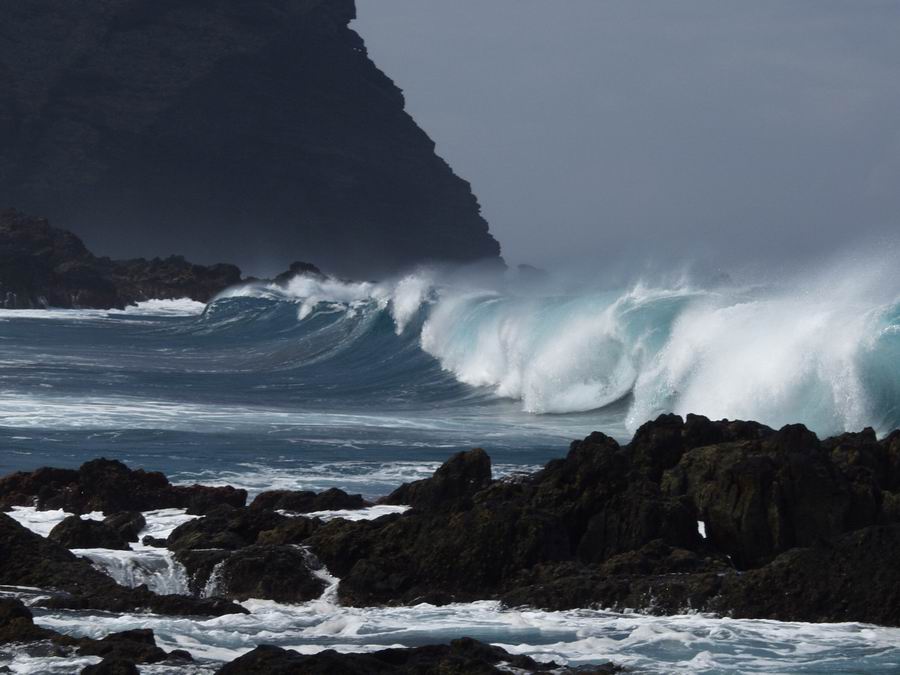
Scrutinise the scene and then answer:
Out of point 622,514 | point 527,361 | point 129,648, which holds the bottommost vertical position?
point 129,648

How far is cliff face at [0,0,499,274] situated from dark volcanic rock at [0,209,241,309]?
957 inches

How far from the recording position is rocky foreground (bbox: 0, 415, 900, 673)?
8961mm

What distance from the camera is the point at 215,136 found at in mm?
108625

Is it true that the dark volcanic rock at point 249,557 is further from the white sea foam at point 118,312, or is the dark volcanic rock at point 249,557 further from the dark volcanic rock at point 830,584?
the white sea foam at point 118,312

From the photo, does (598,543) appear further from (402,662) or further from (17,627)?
(17,627)

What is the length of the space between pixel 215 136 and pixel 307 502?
98.7 metres

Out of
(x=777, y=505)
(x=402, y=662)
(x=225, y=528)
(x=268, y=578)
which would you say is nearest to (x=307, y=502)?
(x=225, y=528)

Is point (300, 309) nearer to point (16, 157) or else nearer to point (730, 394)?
point (730, 394)

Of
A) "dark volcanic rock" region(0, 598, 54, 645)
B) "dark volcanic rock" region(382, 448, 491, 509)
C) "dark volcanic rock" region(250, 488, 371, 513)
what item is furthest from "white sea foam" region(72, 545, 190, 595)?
"dark volcanic rock" region(382, 448, 491, 509)

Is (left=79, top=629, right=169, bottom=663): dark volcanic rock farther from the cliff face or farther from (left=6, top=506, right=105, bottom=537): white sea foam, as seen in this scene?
the cliff face

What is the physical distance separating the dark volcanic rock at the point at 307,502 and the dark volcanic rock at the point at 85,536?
1.57 meters

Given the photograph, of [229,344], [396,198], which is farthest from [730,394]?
[396,198]

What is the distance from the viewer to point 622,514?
34.3ft

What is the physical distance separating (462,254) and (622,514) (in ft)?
373
